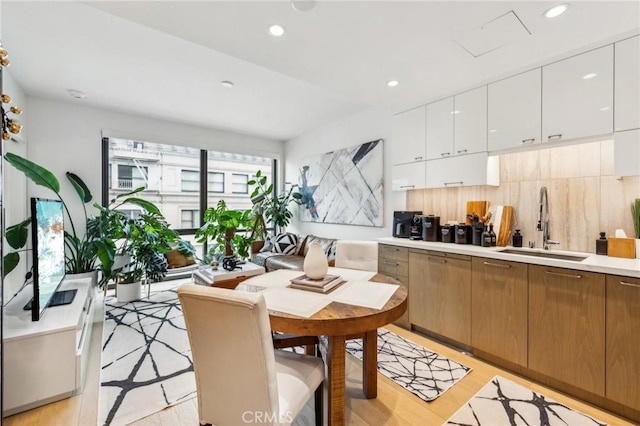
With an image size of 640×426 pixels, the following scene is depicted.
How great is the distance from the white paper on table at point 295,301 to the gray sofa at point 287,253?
6.53 feet

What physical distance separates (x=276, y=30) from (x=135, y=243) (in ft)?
10.8

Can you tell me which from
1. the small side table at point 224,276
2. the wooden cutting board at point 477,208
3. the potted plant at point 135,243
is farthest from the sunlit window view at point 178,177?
the wooden cutting board at point 477,208

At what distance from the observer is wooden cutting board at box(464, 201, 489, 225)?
107 inches

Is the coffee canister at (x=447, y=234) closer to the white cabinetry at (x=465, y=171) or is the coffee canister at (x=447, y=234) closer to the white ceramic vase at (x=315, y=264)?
the white cabinetry at (x=465, y=171)

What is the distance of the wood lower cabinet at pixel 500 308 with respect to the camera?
2090 mm

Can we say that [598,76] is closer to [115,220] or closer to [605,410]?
[605,410]

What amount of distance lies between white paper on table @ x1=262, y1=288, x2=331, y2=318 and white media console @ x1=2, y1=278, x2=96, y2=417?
1433 millimetres

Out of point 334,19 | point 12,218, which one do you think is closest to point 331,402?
point 334,19

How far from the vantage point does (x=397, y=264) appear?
2.94m

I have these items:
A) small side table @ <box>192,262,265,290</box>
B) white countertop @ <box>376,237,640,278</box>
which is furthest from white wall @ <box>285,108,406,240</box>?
small side table @ <box>192,262,265,290</box>

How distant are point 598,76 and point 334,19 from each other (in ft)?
6.26

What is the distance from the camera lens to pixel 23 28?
220 cm

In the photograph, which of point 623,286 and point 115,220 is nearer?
point 623,286

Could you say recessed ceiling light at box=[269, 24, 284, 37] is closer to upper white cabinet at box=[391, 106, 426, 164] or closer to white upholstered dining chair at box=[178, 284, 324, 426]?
white upholstered dining chair at box=[178, 284, 324, 426]
